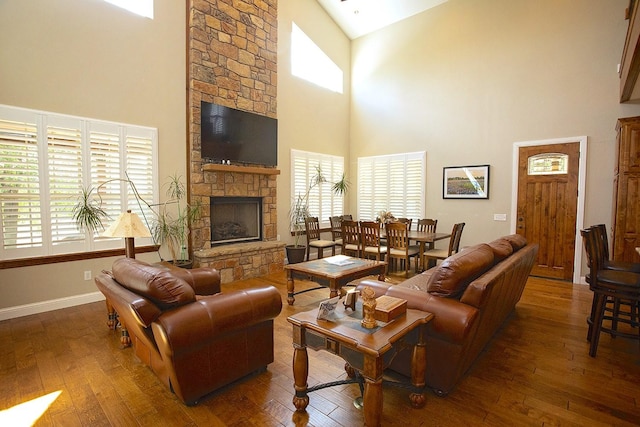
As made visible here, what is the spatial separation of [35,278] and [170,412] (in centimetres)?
298

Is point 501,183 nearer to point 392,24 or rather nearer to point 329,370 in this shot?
point 392,24

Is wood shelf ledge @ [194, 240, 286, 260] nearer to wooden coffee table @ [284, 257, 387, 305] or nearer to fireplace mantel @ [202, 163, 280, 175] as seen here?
fireplace mantel @ [202, 163, 280, 175]

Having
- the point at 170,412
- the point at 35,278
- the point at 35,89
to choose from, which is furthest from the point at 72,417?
the point at 35,89

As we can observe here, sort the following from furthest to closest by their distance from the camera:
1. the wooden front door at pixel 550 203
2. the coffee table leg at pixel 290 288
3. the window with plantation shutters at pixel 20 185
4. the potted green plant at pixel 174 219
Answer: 1. the wooden front door at pixel 550 203
2. the potted green plant at pixel 174 219
3. the coffee table leg at pixel 290 288
4. the window with plantation shutters at pixel 20 185

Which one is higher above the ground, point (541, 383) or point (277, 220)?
point (277, 220)

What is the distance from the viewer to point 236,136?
17.6ft

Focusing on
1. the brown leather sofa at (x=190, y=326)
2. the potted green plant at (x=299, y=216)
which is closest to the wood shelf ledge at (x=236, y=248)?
the potted green plant at (x=299, y=216)

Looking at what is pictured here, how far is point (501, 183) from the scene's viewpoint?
579 centimetres

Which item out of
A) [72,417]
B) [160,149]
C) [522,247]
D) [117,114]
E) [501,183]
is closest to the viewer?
[72,417]

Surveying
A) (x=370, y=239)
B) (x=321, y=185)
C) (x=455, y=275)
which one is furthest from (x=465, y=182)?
(x=455, y=275)

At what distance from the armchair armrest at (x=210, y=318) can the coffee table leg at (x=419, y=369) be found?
104 centimetres

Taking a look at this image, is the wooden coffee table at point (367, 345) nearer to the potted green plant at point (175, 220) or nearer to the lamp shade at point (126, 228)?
the lamp shade at point (126, 228)

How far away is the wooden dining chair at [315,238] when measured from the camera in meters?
6.22

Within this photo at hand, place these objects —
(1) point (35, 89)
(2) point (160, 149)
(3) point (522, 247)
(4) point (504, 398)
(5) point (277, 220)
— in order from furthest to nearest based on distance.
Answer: (5) point (277, 220)
(2) point (160, 149)
(1) point (35, 89)
(3) point (522, 247)
(4) point (504, 398)
